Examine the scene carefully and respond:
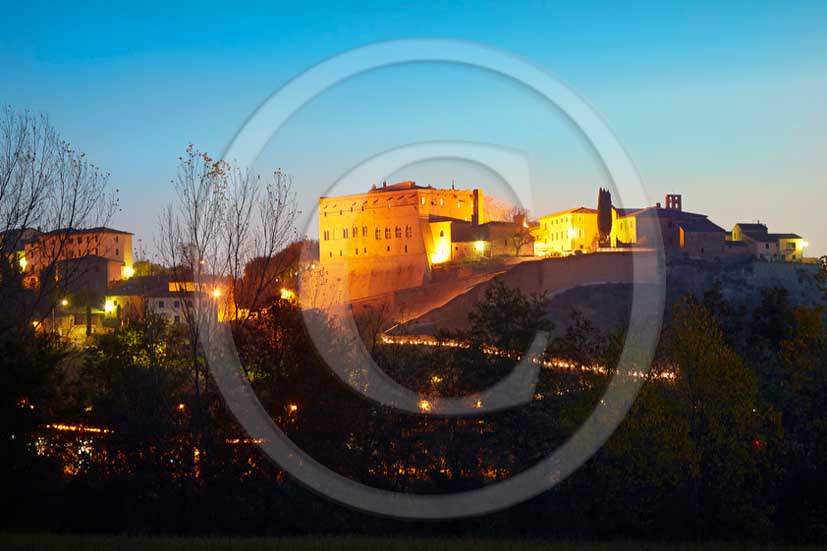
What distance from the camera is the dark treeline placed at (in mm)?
14414

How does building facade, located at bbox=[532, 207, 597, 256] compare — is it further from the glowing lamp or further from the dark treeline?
the dark treeline

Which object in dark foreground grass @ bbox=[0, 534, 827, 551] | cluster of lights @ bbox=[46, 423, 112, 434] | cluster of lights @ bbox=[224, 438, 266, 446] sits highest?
cluster of lights @ bbox=[46, 423, 112, 434]

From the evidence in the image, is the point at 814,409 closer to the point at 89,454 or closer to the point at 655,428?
the point at 655,428

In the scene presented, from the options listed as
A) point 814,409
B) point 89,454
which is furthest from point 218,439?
point 814,409

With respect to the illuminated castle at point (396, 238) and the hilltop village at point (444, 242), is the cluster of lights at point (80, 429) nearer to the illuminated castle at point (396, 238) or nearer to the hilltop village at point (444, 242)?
the hilltop village at point (444, 242)

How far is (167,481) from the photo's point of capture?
15258 millimetres

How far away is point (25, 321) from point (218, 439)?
5.53 meters

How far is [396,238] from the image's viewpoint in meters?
57.3

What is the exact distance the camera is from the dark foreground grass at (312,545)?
34.5 ft

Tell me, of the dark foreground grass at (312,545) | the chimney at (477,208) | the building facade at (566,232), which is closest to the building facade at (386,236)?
the chimney at (477,208)

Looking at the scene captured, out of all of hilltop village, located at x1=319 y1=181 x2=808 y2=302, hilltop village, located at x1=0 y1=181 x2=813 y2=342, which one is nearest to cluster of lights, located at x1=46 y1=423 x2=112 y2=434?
hilltop village, located at x1=0 y1=181 x2=813 y2=342

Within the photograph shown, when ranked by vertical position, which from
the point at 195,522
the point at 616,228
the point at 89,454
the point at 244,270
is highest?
the point at 616,228

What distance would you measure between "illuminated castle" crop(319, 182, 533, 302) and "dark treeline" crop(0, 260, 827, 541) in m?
38.3

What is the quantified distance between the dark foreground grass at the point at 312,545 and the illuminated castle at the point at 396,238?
43.2m
